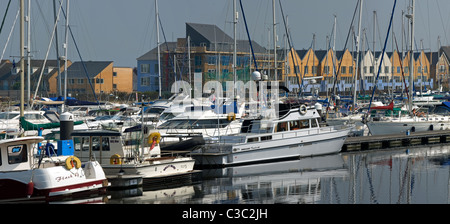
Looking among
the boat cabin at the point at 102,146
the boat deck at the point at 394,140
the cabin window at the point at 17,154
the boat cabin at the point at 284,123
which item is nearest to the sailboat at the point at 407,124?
the boat deck at the point at 394,140

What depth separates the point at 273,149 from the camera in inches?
1377

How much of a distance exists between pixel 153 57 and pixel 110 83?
949cm

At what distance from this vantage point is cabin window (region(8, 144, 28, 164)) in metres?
24.5

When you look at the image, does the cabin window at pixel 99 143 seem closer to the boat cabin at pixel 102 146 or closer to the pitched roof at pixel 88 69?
the boat cabin at pixel 102 146

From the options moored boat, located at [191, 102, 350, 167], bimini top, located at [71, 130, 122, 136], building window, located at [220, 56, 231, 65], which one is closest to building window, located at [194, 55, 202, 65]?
building window, located at [220, 56, 231, 65]

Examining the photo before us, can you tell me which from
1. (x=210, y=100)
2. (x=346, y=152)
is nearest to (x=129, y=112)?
(x=210, y=100)

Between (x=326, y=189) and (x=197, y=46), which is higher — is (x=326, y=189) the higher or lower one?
the lower one

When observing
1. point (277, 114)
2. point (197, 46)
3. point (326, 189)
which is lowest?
point (326, 189)

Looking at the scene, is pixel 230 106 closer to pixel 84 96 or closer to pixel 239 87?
pixel 239 87

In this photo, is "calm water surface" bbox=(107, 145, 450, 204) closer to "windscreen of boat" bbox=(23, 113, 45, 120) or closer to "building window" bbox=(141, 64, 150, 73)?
"windscreen of boat" bbox=(23, 113, 45, 120)

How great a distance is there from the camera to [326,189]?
28.2 meters

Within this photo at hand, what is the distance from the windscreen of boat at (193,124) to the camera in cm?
3950

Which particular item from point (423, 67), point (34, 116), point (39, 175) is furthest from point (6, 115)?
point (423, 67)
